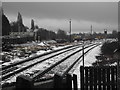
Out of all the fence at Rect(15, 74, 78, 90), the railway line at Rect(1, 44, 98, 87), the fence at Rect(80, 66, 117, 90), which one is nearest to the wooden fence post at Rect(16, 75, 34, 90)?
the fence at Rect(15, 74, 78, 90)

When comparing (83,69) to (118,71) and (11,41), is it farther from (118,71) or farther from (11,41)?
(11,41)

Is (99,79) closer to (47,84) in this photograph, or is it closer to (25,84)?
(47,84)

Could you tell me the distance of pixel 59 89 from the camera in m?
5.87

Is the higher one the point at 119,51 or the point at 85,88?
the point at 119,51

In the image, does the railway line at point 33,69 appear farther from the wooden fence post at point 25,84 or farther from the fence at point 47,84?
the wooden fence post at point 25,84

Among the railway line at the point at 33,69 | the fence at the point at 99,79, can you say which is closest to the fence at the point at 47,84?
the fence at the point at 99,79

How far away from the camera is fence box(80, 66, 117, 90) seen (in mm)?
6492

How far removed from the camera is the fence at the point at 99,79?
649 centimetres

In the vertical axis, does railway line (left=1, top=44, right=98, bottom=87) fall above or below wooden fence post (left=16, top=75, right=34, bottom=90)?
below

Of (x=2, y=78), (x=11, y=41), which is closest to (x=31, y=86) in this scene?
(x=2, y=78)

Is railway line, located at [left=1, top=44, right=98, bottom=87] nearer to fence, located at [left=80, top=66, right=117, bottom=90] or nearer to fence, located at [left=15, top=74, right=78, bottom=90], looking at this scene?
fence, located at [left=15, top=74, right=78, bottom=90]

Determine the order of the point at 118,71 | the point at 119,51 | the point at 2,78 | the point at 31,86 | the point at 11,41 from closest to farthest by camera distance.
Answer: the point at 31,86 → the point at 119,51 → the point at 118,71 → the point at 2,78 → the point at 11,41

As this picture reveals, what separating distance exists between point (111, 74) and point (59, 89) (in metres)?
1.75

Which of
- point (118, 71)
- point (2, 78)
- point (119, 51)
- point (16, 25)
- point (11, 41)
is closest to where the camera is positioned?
point (119, 51)
